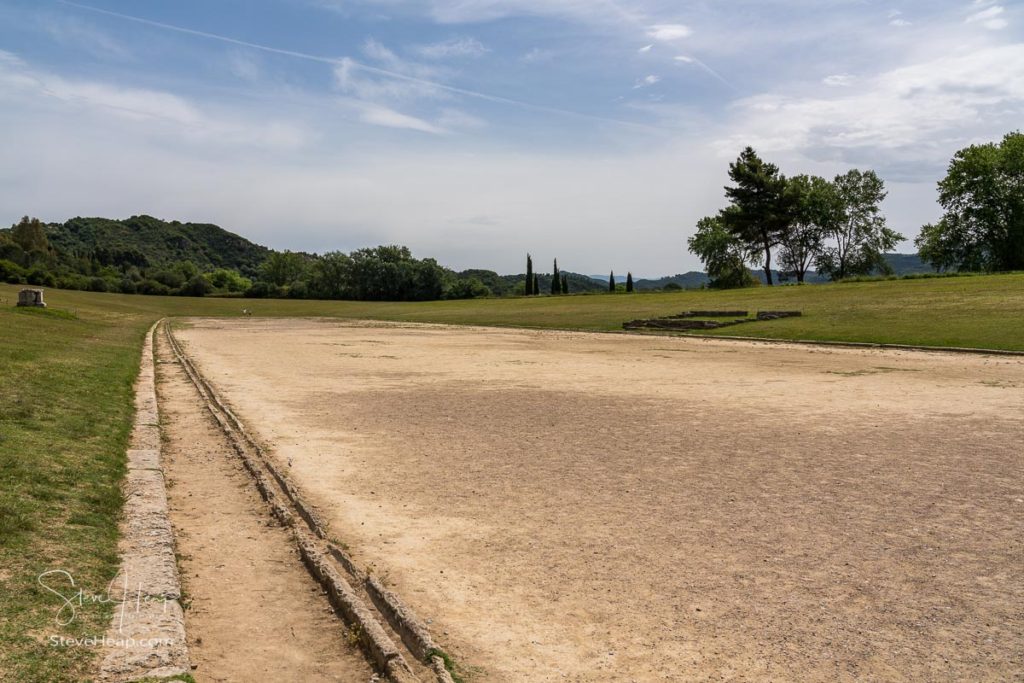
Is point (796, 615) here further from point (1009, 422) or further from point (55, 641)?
point (1009, 422)

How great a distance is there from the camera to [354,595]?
4.34 m

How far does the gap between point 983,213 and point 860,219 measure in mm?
14402

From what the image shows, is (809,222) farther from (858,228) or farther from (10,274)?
(10,274)

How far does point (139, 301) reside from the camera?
248 ft

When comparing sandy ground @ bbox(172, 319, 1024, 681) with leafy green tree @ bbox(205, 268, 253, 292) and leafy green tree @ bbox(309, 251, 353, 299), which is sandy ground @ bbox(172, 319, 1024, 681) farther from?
leafy green tree @ bbox(205, 268, 253, 292)

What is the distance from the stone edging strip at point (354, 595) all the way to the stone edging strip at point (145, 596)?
83 cm

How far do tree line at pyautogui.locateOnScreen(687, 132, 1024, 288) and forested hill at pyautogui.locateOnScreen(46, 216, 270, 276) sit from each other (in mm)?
118295

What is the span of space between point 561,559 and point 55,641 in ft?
9.48

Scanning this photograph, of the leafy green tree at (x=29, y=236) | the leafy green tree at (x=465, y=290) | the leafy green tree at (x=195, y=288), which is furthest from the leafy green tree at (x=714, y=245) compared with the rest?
the leafy green tree at (x=29, y=236)

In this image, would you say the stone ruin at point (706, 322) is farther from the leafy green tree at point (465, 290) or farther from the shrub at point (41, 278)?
the shrub at point (41, 278)

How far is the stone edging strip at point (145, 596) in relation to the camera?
3.46 metres

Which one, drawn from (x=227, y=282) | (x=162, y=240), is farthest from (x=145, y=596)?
(x=162, y=240)

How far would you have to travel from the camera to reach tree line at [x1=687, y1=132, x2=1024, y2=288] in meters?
66.1

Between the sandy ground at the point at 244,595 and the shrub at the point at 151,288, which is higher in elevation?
the shrub at the point at 151,288
